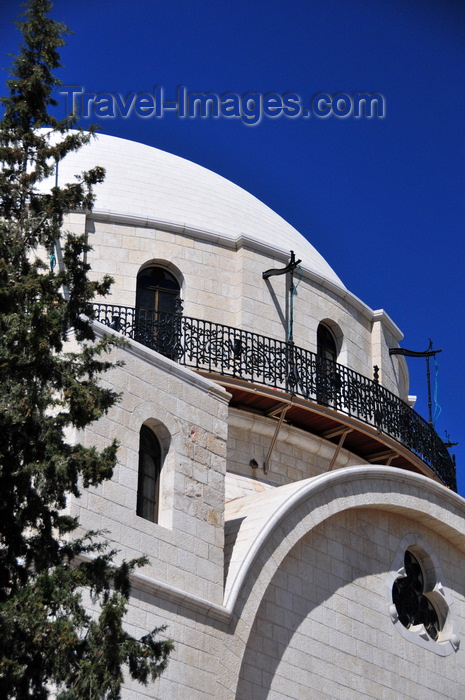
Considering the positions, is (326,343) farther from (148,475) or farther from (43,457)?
(43,457)

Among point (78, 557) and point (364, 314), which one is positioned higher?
point (364, 314)

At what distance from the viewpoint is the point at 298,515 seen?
1466 centimetres

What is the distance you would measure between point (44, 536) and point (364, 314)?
11665 millimetres

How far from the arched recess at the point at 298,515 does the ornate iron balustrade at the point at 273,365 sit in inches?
91.8

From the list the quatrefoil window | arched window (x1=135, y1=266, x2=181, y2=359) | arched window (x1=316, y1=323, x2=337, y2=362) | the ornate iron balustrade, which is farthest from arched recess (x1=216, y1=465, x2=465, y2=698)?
arched window (x1=316, y1=323, x2=337, y2=362)

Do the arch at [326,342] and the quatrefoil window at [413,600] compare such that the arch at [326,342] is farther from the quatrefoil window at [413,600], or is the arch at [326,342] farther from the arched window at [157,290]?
the quatrefoil window at [413,600]

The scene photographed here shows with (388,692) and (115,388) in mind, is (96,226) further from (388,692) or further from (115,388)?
(388,692)

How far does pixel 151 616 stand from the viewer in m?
12.3

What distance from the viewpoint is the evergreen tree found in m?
9.73

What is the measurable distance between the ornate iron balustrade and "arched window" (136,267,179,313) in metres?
0.42

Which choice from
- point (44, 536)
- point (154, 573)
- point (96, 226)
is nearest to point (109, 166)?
point (96, 226)

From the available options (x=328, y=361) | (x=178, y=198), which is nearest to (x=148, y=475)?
(x=328, y=361)

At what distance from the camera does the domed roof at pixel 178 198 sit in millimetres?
20266

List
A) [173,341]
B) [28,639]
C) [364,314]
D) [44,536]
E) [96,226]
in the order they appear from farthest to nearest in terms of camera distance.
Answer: [364,314] < [96,226] < [173,341] < [44,536] < [28,639]
